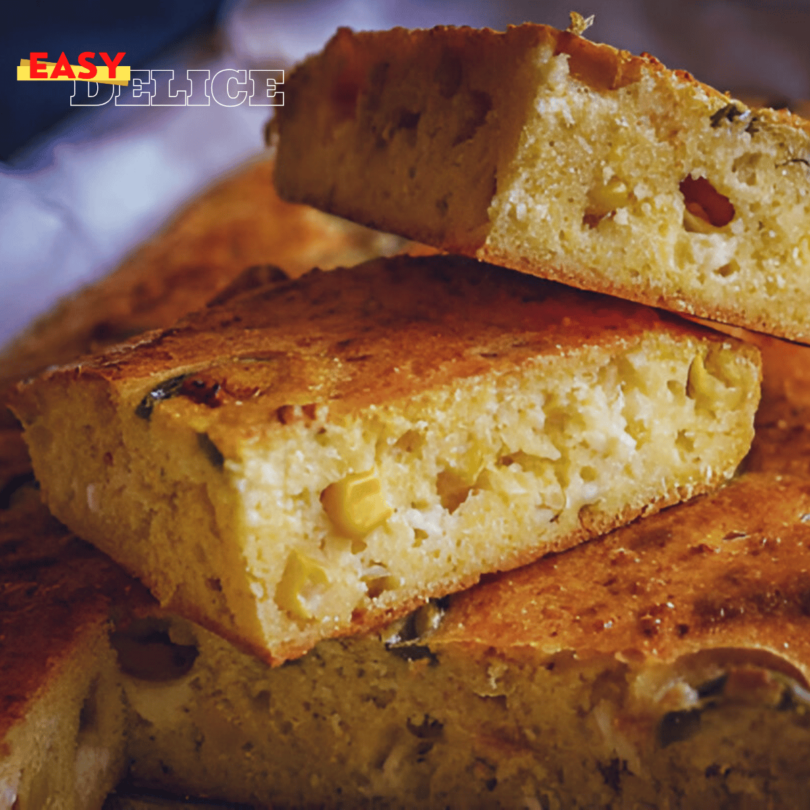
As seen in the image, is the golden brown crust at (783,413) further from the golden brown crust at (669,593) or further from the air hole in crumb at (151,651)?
the air hole in crumb at (151,651)

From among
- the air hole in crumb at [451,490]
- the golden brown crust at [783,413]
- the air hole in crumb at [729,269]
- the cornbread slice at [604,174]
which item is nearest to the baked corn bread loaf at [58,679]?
the air hole in crumb at [451,490]

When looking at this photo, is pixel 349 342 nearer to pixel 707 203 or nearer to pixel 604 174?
pixel 604 174

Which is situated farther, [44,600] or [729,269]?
[729,269]

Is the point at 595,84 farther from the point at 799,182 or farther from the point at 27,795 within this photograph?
the point at 27,795

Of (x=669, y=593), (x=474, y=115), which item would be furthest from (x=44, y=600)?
(x=474, y=115)

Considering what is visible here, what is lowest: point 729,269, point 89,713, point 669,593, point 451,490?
point 89,713

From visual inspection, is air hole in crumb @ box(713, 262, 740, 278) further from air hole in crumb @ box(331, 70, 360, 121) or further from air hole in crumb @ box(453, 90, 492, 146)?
air hole in crumb @ box(331, 70, 360, 121)

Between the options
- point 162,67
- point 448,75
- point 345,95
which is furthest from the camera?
point 162,67
